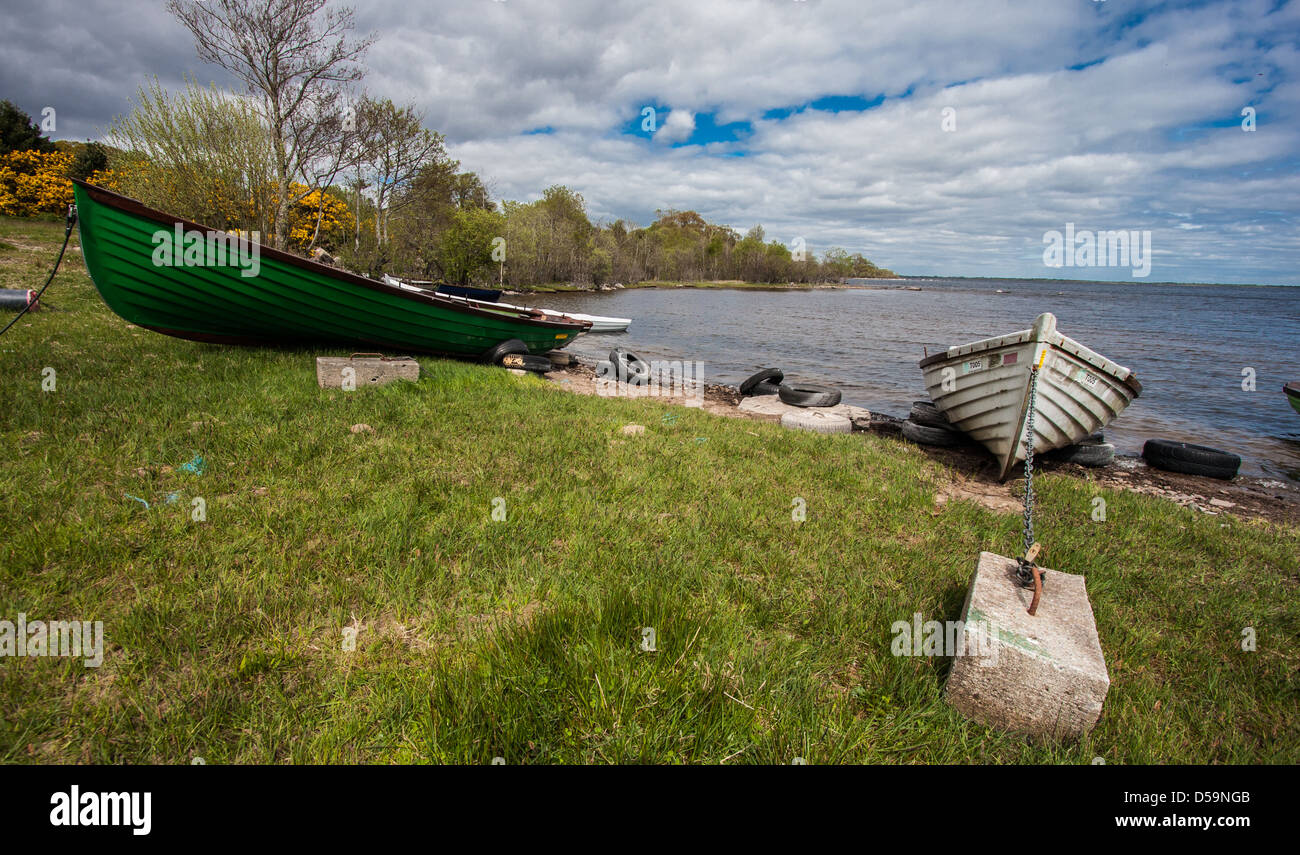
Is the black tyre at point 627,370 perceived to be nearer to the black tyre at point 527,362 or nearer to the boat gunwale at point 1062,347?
the black tyre at point 527,362

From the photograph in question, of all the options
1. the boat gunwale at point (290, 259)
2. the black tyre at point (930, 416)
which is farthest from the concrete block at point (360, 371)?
the black tyre at point (930, 416)

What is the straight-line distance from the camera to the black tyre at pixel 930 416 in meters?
9.11

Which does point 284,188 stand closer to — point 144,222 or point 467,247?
point 144,222

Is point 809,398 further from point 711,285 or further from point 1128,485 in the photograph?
point 711,285

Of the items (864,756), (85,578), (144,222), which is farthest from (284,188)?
(864,756)

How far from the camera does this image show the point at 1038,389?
6871 millimetres

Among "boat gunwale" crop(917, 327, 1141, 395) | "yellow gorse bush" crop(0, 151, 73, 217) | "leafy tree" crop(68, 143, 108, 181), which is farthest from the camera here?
"leafy tree" crop(68, 143, 108, 181)

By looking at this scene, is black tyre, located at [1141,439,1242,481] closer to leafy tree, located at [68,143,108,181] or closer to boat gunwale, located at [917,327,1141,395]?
boat gunwale, located at [917,327,1141,395]

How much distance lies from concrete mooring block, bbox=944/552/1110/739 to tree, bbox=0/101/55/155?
56.0m

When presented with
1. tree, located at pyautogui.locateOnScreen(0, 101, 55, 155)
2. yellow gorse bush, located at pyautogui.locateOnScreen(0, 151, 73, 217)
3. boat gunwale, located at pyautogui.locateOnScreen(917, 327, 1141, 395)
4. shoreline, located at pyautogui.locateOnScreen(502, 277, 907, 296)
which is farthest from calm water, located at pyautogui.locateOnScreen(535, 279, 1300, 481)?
shoreline, located at pyautogui.locateOnScreen(502, 277, 907, 296)

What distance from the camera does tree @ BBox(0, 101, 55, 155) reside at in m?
33.9

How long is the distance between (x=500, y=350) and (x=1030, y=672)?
11.6 meters

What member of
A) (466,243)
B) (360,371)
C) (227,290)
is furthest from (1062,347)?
(466,243)

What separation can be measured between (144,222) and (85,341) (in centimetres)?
276
